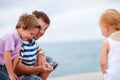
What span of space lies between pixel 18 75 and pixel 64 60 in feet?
193

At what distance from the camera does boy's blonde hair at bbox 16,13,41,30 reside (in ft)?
15.5

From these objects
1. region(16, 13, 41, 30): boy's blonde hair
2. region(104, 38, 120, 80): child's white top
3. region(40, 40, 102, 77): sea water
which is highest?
region(16, 13, 41, 30): boy's blonde hair

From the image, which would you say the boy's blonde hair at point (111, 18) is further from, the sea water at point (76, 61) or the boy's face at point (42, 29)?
the sea water at point (76, 61)

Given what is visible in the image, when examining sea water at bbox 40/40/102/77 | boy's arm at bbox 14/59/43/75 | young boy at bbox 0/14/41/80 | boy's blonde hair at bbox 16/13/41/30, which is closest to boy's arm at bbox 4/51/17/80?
young boy at bbox 0/14/41/80

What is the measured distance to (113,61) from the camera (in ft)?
14.7

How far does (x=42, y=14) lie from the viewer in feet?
17.1

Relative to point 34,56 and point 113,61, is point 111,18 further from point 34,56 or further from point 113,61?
point 34,56

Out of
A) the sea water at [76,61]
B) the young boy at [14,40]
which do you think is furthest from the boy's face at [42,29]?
the sea water at [76,61]

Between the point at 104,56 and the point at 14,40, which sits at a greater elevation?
the point at 14,40

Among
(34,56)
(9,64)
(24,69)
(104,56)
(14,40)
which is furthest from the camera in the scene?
(34,56)

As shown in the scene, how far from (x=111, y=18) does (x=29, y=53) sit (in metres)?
0.93

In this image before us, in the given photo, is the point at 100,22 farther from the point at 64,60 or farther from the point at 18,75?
the point at 64,60

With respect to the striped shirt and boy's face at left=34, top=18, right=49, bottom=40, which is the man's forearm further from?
boy's face at left=34, top=18, right=49, bottom=40

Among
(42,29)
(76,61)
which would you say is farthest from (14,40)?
(76,61)
